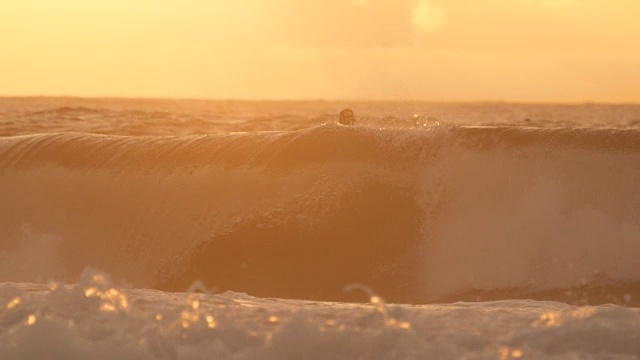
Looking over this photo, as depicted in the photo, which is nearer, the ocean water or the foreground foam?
the foreground foam

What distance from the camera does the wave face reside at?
662 centimetres

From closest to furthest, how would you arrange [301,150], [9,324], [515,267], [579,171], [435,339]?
[435,339]
[9,324]
[515,267]
[579,171]
[301,150]

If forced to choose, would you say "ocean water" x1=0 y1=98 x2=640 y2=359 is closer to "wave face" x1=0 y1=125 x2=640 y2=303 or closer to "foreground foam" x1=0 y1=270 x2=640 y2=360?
"wave face" x1=0 y1=125 x2=640 y2=303

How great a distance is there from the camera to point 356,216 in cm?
718

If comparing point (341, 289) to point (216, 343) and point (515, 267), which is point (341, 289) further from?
point (216, 343)

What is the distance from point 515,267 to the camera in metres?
6.57

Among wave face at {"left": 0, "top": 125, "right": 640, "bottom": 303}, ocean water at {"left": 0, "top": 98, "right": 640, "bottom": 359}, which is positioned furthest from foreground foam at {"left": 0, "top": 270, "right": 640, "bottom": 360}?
wave face at {"left": 0, "top": 125, "right": 640, "bottom": 303}

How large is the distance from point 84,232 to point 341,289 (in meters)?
2.15

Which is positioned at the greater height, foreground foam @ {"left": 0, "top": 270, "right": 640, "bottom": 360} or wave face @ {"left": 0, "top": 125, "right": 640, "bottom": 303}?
foreground foam @ {"left": 0, "top": 270, "right": 640, "bottom": 360}

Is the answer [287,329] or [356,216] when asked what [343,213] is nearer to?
[356,216]

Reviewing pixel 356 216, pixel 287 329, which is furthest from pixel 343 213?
pixel 287 329

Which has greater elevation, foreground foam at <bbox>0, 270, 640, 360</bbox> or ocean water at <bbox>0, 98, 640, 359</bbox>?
foreground foam at <bbox>0, 270, 640, 360</bbox>

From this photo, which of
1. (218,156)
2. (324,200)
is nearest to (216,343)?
(324,200)

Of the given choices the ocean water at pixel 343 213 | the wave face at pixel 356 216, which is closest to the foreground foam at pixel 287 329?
the ocean water at pixel 343 213
